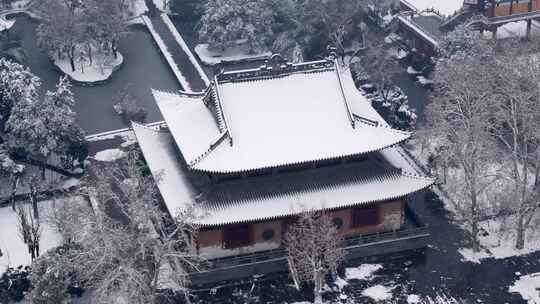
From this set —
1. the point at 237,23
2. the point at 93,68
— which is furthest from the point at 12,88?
the point at 237,23

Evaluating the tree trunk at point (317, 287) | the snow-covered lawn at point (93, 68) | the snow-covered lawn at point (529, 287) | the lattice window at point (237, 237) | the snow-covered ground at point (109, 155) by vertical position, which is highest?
the snow-covered lawn at point (93, 68)

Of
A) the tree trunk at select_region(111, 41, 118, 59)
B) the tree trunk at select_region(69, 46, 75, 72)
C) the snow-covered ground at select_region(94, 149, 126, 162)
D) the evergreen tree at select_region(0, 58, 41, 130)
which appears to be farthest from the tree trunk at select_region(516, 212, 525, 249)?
the tree trunk at select_region(69, 46, 75, 72)

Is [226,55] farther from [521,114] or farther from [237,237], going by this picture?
[521,114]

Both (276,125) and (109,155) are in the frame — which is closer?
(276,125)

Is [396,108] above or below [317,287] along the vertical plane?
above

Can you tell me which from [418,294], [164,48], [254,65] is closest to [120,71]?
[164,48]

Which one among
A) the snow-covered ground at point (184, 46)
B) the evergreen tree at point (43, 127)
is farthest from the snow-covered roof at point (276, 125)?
the snow-covered ground at point (184, 46)

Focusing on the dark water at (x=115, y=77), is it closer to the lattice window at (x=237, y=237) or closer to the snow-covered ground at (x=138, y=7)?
the snow-covered ground at (x=138, y=7)
